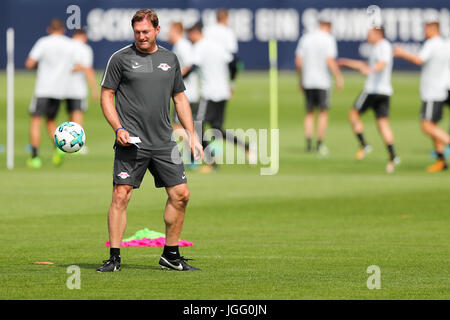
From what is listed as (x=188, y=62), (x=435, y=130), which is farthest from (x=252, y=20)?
(x=435, y=130)

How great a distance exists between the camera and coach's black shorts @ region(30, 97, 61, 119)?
2131cm

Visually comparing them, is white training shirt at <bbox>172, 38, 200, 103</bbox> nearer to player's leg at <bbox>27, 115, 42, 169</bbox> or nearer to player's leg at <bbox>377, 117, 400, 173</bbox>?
player's leg at <bbox>27, 115, 42, 169</bbox>

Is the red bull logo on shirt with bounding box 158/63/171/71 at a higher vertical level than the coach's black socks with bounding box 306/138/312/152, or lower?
higher

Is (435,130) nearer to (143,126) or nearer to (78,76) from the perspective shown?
(78,76)

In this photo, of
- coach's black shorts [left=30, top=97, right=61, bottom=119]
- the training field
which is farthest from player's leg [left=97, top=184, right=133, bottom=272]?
coach's black shorts [left=30, top=97, right=61, bottom=119]

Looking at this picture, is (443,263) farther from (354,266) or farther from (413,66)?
(413,66)

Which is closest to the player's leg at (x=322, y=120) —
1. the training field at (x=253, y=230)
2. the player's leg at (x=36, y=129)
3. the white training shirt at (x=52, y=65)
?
the training field at (x=253, y=230)

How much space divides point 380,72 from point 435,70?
1.01 metres

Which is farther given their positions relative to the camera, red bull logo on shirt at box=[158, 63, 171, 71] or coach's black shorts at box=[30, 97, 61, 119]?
coach's black shorts at box=[30, 97, 61, 119]

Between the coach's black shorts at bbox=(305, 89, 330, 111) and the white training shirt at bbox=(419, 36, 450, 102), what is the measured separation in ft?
13.6

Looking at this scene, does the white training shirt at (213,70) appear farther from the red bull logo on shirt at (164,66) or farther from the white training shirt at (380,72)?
the red bull logo on shirt at (164,66)

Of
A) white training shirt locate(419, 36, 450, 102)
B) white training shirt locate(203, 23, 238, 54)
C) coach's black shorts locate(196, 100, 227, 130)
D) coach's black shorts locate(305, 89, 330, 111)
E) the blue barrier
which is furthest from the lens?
the blue barrier

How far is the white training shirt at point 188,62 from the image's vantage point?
20.0 metres
